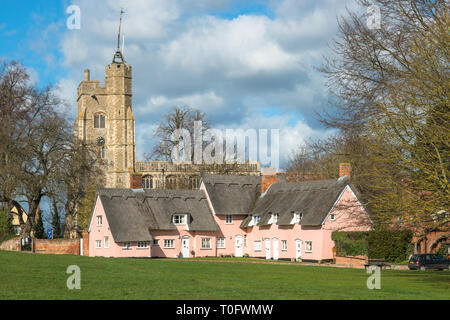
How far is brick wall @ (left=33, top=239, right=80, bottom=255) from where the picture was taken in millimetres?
57906

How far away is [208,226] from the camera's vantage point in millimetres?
62719

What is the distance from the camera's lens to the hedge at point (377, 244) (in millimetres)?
51906

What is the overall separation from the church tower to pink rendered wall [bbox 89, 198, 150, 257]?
46666 mm

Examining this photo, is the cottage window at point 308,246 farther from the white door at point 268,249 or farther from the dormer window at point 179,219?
the dormer window at point 179,219

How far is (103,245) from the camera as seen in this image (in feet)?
195

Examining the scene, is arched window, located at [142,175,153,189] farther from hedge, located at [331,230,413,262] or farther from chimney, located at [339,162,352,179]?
hedge, located at [331,230,413,262]

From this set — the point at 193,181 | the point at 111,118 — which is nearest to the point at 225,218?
the point at 193,181

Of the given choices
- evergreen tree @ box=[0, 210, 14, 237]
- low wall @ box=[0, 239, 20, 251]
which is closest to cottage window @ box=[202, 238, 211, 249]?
low wall @ box=[0, 239, 20, 251]

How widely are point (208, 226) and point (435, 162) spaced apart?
134 feet

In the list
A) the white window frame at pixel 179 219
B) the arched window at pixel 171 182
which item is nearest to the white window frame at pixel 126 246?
the white window frame at pixel 179 219

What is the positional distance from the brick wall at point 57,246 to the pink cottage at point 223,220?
143cm

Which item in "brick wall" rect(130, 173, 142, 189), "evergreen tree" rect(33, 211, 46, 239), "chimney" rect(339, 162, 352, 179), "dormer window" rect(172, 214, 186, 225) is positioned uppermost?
"chimney" rect(339, 162, 352, 179)

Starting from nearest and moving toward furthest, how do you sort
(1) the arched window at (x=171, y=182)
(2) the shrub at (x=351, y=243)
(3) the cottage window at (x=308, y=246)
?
(2) the shrub at (x=351, y=243) < (3) the cottage window at (x=308, y=246) < (1) the arched window at (x=171, y=182)
